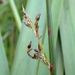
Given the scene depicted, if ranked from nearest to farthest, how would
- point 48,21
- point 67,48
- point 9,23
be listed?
point 48,21
point 67,48
point 9,23

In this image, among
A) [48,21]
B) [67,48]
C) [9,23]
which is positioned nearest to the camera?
[48,21]

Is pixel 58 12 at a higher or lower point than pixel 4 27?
higher

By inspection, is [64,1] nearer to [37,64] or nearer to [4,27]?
[37,64]

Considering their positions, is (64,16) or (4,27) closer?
(64,16)

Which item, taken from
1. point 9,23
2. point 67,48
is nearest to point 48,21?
point 67,48

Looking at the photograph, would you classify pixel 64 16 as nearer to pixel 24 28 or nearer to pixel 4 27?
pixel 24 28

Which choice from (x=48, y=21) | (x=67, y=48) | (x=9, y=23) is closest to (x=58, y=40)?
(x=67, y=48)
